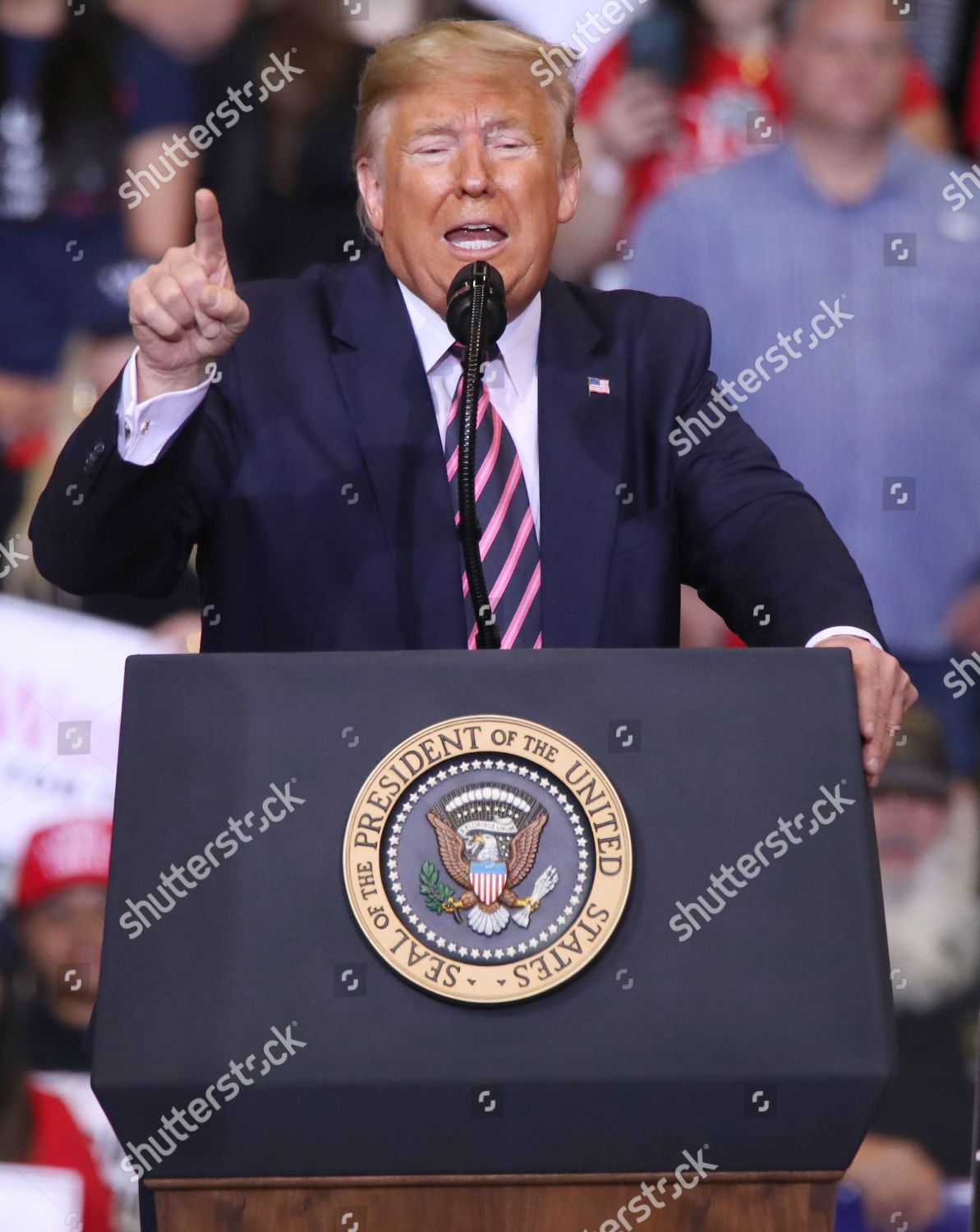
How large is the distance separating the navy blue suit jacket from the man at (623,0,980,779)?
3.23 ft

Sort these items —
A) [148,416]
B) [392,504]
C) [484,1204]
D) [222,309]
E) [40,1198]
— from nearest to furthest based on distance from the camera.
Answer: [484,1204], [222,309], [148,416], [392,504], [40,1198]

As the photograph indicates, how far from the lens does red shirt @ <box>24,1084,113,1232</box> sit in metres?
2.61

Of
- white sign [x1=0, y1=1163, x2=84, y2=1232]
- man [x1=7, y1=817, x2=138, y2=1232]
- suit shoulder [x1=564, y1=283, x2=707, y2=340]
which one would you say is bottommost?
white sign [x1=0, y1=1163, x2=84, y2=1232]

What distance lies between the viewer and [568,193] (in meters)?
1.82

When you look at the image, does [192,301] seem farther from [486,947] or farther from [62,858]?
[62,858]

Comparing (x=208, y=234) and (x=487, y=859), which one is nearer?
(x=487, y=859)

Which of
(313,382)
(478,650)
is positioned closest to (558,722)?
(478,650)

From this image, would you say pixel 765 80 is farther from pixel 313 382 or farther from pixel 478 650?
pixel 478 650

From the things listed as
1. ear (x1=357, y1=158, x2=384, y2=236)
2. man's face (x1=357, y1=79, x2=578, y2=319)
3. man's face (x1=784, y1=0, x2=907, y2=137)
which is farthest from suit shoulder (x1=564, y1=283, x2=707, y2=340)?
man's face (x1=784, y1=0, x2=907, y2=137)

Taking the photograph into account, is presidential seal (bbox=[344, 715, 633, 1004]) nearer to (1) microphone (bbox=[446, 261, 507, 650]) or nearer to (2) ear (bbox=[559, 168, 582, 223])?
(1) microphone (bbox=[446, 261, 507, 650])

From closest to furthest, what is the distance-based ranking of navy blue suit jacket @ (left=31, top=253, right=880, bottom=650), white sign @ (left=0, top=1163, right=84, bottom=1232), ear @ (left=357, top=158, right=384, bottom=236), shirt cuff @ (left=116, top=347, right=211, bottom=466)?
shirt cuff @ (left=116, top=347, right=211, bottom=466) → navy blue suit jacket @ (left=31, top=253, right=880, bottom=650) → ear @ (left=357, top=158, right=384, bottom=236) → white sign @ (left=0, top=1163, right=84, bottom=1232)

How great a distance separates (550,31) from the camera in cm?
264

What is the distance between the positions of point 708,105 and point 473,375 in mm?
1690

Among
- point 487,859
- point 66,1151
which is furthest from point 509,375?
point 66,1151
